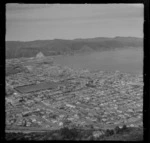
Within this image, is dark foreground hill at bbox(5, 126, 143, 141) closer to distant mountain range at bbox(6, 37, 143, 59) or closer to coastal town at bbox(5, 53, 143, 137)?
coastal town at bbox(5, 53, 143, 137)

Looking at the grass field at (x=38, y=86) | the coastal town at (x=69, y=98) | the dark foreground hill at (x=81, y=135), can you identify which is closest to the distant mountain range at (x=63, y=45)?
the coastal town at (x=69, y=98)

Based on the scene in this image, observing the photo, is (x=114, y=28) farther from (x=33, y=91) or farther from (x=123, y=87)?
(x=33, y=91)

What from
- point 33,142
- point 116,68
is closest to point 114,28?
point 116,68

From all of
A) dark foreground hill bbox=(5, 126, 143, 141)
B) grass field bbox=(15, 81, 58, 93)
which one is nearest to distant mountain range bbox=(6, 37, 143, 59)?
grass field bbox=(15, 81, 58, 93)

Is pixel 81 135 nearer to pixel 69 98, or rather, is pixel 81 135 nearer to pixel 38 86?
pixel 69 98

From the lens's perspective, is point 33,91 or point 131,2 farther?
point 33,91
